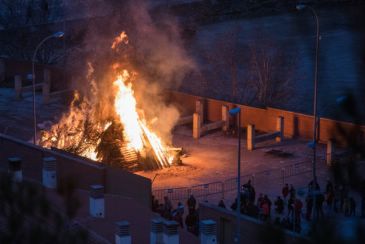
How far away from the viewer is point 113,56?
135 ft

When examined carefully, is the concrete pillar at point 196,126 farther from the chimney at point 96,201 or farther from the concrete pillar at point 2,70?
the concrete pillar at point 2,70

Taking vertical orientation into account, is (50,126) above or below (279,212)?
above

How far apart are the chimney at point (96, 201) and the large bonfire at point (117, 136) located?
8.64 m

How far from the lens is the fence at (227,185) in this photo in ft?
82.1

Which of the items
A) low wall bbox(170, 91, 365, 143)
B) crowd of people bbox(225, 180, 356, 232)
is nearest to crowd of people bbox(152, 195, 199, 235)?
crowd of people bbox(225, 180, 356, 232)

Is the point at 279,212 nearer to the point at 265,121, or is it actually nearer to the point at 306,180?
the point at 306,180

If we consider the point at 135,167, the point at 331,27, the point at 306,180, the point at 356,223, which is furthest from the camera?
the point at 331,27

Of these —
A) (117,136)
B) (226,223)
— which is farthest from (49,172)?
(117,136)

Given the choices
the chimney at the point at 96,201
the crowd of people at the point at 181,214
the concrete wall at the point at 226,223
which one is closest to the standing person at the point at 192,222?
the crowd of people at the point at 181,214

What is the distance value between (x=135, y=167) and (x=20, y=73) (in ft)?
66.1

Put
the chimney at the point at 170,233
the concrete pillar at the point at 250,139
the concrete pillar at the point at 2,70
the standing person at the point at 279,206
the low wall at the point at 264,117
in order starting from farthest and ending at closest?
the concrete pillar at the point at 2,70 < the low wall at the point at 264,117 < the concrete pillar at the point at 250,139 < the standing person at the point at 279,206 < the chimney at the point at 170,233

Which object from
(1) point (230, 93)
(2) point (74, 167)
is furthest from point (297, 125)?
(2) point (74, 167)

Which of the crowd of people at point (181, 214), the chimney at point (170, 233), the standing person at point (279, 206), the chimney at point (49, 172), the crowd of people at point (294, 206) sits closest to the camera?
the chimney at point (170, 233)

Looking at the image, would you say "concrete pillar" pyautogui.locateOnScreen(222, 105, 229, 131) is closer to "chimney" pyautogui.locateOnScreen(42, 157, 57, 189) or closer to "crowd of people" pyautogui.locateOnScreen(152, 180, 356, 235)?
"crowd of people" pyautogui.locateOnScreen(152, 180, 356, 235)
